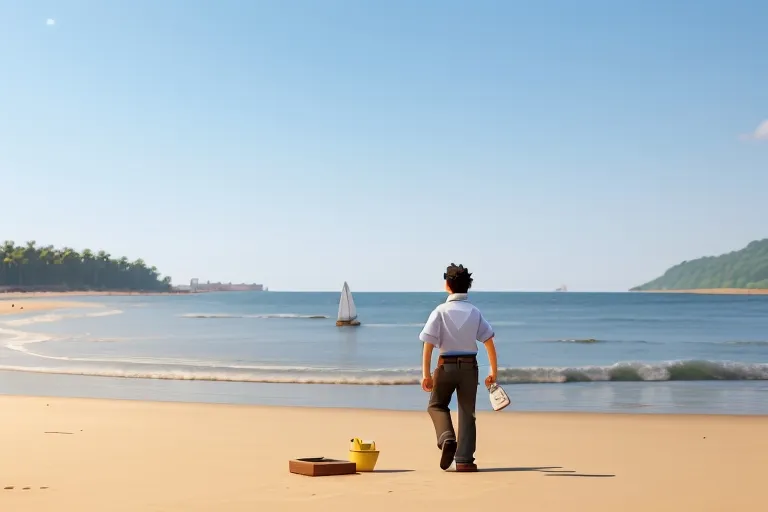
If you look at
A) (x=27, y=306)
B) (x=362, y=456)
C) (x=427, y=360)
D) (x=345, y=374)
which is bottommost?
(x=345, y=374)

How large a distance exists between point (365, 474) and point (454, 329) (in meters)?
1.57

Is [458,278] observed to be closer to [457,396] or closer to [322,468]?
[457,396]

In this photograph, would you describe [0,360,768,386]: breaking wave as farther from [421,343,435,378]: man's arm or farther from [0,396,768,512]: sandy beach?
[421,343,435,378]: man's arm

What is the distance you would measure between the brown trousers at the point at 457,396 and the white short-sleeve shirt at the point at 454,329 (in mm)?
103

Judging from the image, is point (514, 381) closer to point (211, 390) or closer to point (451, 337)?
point (211, 390)

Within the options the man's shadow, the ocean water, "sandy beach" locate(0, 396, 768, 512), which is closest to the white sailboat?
the ocean water

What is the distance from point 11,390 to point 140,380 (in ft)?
11.9

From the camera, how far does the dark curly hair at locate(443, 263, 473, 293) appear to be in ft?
27.6

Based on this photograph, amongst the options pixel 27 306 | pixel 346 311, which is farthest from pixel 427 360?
pixel 27 306

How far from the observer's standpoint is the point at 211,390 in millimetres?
19672

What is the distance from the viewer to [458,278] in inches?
332

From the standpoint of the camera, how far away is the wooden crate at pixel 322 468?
8.31m

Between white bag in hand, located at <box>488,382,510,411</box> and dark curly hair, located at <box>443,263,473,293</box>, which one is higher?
dark curly hair, located at <box>443,263,473,293</box>

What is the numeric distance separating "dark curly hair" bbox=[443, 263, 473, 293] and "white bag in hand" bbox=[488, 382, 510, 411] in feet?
2.94
